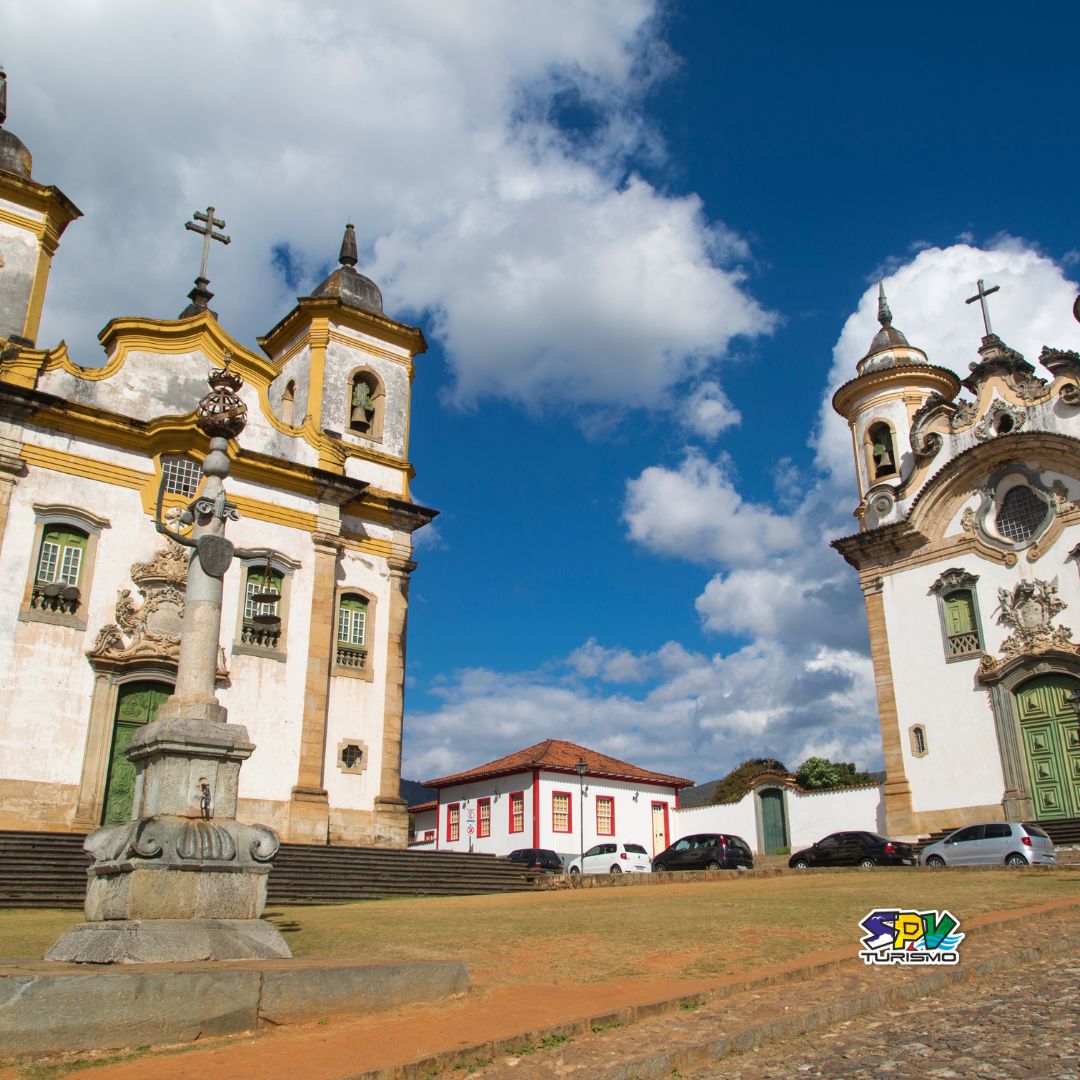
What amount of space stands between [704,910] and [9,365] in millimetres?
16672

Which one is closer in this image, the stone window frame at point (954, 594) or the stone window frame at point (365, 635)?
the stone window frame at point (365, 635)

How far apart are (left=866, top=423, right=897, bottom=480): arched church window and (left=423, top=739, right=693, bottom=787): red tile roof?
51.2 feet

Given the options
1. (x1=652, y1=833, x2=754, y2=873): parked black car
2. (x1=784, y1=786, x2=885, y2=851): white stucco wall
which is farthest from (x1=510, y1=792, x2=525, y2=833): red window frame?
(x1=652, y1=833, x2=754, y2=873): parked black car

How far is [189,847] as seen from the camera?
812 centimetres

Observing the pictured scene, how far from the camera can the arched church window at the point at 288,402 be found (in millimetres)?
26505

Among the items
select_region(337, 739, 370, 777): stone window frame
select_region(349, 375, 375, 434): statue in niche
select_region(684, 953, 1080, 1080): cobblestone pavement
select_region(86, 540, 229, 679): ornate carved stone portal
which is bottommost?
select_region(684, 953, 1080, 1080): cobblestone pavement

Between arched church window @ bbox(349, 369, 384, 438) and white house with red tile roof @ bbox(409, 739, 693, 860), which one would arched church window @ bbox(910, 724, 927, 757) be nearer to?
white house with red tile roof @ bbox(409, 739, 693, 860)

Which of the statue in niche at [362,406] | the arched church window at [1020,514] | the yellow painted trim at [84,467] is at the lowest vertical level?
the yellow painted trim at [84,467]

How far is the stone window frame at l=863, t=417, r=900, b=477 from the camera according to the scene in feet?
97.5

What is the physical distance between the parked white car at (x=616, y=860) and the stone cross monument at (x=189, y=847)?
22468 mm

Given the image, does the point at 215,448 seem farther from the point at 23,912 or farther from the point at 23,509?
the point at 23,509

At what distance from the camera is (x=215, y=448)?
10617mm

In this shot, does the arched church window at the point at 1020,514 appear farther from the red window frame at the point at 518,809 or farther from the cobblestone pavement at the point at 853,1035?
the red window frame at the point at 518,809

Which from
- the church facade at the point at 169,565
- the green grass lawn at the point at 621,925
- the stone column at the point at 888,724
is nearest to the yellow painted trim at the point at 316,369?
the church facade at the point at 169,565
